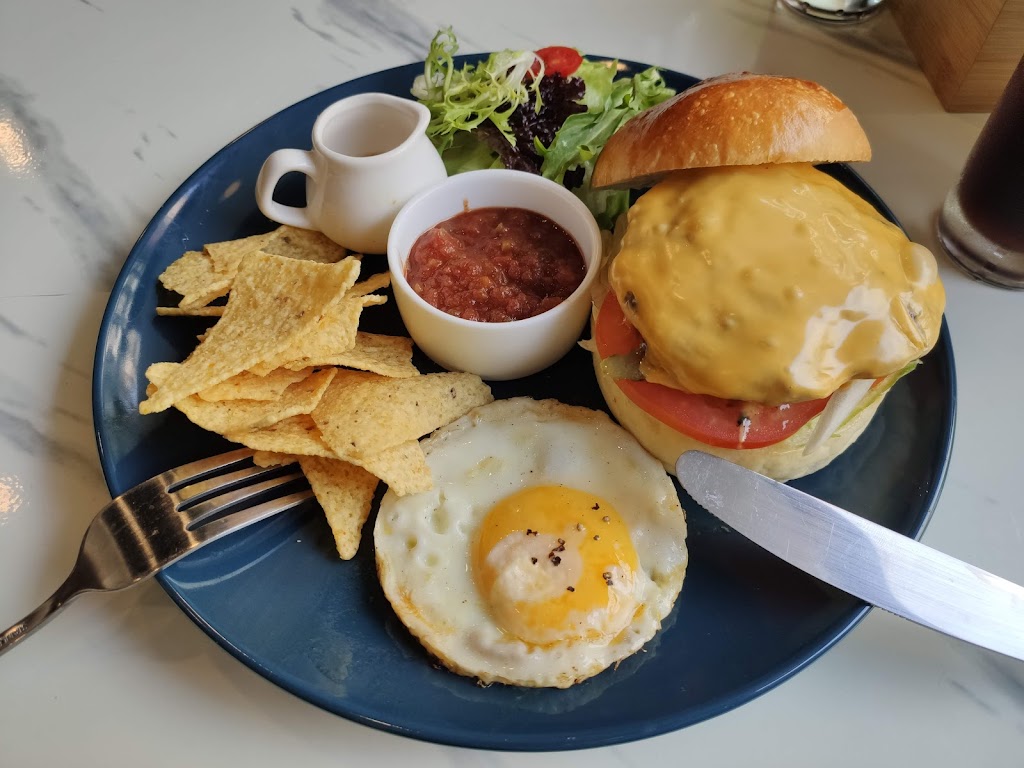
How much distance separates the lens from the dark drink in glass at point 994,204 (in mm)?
2264

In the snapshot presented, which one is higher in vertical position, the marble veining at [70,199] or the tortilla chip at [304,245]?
the tortilla chip at [304,245]

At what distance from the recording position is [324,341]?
6.92ft

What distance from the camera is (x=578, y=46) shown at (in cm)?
327

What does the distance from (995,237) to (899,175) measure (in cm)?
48

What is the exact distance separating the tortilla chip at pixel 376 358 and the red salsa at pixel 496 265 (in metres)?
0.18

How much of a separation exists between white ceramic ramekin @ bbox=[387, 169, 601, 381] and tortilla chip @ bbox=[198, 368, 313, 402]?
36cm

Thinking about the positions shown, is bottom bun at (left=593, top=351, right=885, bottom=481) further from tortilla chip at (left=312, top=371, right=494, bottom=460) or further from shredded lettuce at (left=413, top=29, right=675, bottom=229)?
shredded lettuce at (left=413, top=29, right=675, bottom=229)

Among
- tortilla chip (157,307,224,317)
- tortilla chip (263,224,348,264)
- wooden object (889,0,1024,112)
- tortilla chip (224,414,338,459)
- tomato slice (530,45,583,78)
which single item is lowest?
tortilla chip (224,414,338,459)

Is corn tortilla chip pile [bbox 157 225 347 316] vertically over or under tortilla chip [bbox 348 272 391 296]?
under

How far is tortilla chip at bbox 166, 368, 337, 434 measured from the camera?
201 cm

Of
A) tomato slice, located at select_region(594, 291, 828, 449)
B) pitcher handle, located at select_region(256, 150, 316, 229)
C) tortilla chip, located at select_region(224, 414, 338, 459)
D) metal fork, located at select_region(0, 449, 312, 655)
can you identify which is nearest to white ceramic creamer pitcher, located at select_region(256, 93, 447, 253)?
pitcher handle, located at select_region(256, 150, 316, 229)

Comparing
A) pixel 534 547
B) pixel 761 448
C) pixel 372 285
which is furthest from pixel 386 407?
Answer: pixel 761 448

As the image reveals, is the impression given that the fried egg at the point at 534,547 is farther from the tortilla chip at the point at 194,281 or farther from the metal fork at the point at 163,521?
the tortilla chip at the point at 194,281

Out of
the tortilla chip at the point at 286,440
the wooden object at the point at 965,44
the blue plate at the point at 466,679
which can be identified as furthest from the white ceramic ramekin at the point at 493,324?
the wooden object at the point at 965,44
